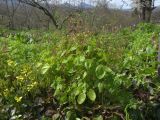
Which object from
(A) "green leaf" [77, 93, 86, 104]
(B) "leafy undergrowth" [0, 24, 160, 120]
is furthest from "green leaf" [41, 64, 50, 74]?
(A) "green leaf" [77, 93, 86, 104]

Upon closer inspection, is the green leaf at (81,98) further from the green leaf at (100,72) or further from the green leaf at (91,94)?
the green leaf at (100,72)

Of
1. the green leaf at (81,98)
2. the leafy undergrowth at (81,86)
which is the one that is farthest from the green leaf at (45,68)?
the green leaf at (81,98)

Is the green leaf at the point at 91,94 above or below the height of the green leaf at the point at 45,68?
below

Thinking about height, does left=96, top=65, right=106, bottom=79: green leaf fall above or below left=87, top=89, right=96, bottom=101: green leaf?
above

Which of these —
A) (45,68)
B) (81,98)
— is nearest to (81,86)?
(81,98)

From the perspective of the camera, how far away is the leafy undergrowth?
348 centimetres

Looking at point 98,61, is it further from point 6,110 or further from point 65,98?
point 6,110

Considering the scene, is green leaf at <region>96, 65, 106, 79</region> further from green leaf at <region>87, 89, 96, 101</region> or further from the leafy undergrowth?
green leaf at <region>87, 89, 96, 101</region>

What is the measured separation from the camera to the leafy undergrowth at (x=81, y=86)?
3479 mm

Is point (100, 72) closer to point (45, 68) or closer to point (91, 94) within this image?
point (91, 94)

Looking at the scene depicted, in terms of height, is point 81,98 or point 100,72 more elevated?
point 100,72

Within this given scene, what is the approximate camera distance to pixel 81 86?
3494mm

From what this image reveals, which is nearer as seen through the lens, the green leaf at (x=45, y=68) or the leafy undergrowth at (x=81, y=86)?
the leafy undergrowth at (x=81, y=86)

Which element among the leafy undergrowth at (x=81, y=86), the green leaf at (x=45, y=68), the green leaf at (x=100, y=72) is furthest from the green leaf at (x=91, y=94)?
the green leaf at (x=45, y=68)
